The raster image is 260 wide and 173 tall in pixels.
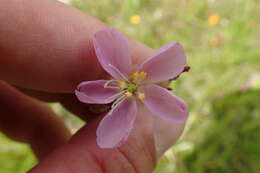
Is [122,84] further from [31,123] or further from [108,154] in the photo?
[31,123]

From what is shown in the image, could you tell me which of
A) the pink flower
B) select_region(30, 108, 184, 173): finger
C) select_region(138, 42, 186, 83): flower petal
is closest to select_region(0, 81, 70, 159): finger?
select_region(30, 108, 184, 173): finger

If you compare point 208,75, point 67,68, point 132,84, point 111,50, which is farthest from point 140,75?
point 208,75

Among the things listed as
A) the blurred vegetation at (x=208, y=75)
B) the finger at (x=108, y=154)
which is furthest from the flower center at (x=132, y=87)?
the blurred vegetation at (x=208, y=75)

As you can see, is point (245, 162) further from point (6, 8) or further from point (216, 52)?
point (6, 8)

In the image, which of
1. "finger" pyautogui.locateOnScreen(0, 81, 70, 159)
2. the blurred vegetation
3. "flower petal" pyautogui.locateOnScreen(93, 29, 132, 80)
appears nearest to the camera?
"flower petal" pyautogui.locateOnScreen(93, 29, 132, 80)

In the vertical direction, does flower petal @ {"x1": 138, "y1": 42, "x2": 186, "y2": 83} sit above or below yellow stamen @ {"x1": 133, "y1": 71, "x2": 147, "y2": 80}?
above

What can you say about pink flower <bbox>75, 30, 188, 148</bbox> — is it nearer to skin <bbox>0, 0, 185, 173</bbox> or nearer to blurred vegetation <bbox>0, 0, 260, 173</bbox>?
skin <bbox>0, 0, 185, 173</bbox>

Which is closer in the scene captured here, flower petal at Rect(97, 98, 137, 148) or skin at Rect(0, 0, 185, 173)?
flower petal at Rect(97, 98, 137, 148)
